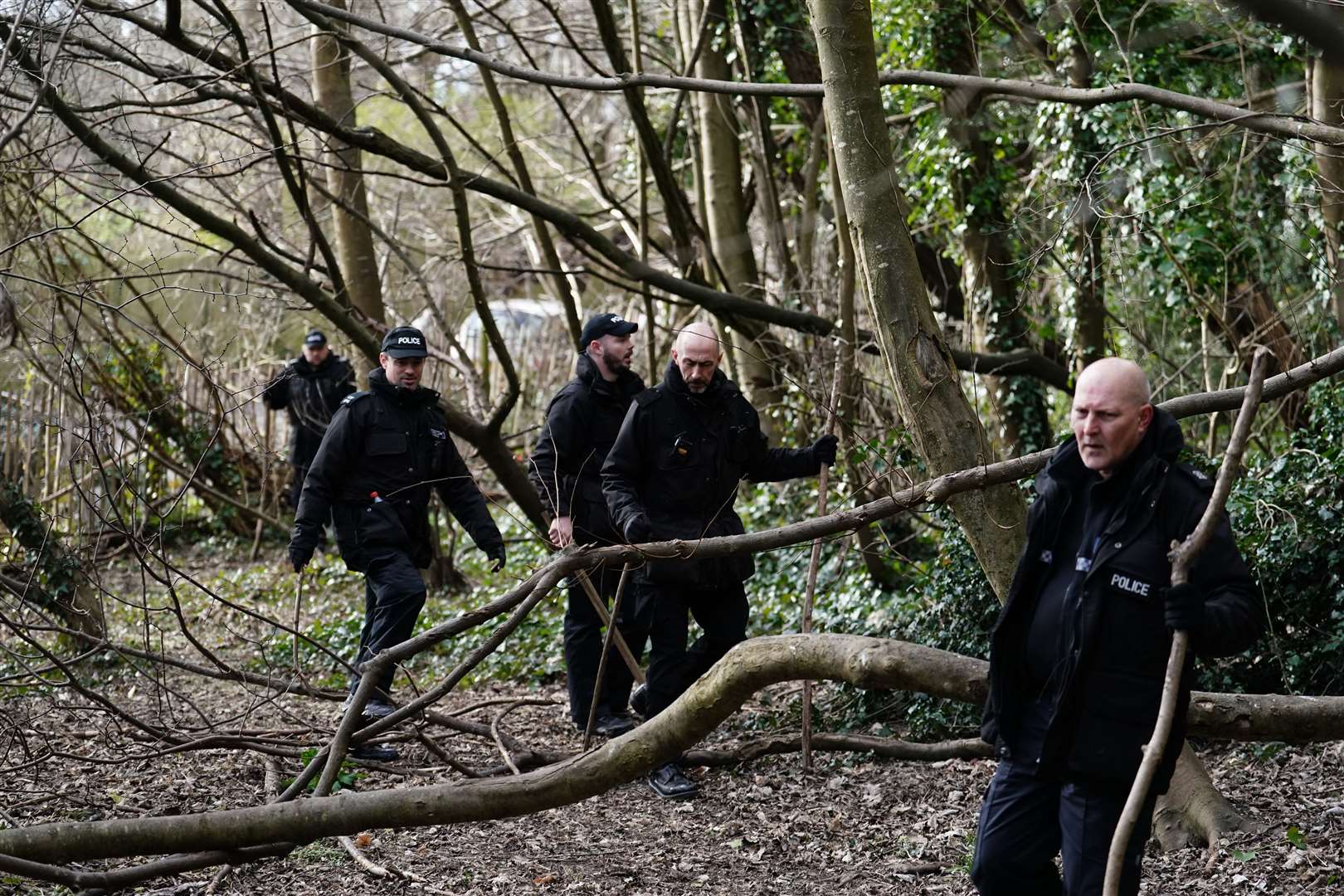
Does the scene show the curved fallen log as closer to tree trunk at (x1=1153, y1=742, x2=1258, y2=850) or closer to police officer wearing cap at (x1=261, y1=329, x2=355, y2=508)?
tree trunk at (x1=1153, y1=742, x2=1258, y2=850)

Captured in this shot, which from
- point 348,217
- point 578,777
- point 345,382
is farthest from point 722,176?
point 578,777

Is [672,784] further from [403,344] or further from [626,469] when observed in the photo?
[403,344]

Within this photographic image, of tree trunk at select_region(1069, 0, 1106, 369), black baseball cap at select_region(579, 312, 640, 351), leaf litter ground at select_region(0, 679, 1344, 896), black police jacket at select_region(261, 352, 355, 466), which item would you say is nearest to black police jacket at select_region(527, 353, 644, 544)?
black baseball cap at select_region(579, 312, 640, 351)

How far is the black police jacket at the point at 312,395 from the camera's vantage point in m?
11.6

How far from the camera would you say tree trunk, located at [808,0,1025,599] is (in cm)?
507

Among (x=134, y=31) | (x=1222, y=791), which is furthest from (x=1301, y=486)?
(x=134, y=31)

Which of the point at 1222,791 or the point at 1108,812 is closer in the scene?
the point at 1108,812

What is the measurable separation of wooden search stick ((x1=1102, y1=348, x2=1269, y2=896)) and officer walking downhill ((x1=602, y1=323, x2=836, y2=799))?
3069 mm

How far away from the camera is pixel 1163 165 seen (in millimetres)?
8906

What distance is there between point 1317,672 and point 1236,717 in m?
2.14

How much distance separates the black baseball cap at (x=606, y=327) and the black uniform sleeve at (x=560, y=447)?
0.31 m

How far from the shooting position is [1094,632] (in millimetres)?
3217

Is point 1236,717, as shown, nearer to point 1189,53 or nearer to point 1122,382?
point 1122,382

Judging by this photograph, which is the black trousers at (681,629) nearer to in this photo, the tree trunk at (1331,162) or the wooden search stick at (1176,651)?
the wooden search stick at (1176,651)
